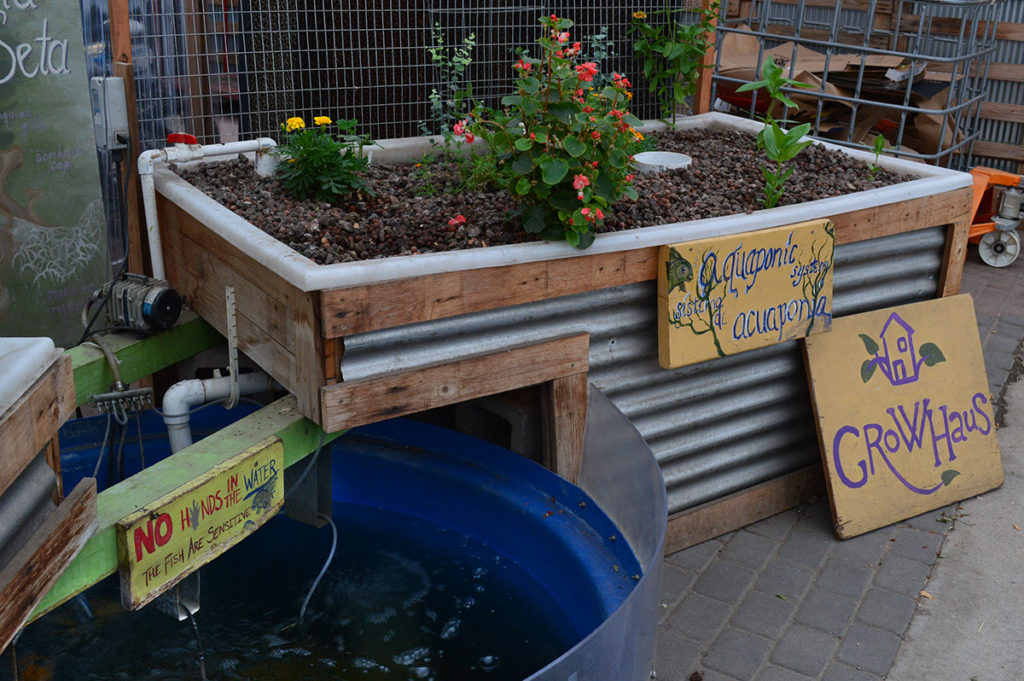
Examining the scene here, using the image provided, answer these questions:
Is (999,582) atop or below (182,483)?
below

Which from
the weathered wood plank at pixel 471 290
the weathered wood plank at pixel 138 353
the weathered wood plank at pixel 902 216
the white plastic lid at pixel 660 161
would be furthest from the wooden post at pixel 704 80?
the weathered wood plank at pixel 138 353

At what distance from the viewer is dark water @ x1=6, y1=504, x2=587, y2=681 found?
2.96 meters

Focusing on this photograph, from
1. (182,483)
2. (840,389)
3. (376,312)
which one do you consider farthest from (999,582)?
(182,483)

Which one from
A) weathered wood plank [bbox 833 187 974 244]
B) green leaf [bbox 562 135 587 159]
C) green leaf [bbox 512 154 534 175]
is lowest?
weathered wood plank [bbox 833 187 974 244]

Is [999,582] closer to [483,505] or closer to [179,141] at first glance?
[483,505]

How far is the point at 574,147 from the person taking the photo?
2.95 metres

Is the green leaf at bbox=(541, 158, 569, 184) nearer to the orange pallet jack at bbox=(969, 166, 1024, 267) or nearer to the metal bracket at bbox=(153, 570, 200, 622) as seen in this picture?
the metal bracket at bbox=(153, 570, 200, 622)

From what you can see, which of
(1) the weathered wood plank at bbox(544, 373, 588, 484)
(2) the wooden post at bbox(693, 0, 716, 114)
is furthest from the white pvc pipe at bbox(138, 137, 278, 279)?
(2) the wooden post at bbox(693, 0, 716, 114)

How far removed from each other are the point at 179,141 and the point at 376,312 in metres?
1.45

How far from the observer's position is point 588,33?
495 centimetres

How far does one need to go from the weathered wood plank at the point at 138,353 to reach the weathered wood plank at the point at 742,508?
6.00 feet

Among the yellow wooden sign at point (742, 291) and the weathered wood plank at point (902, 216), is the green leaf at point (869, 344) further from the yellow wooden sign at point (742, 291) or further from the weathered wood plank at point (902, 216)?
the weathered wood plank at point (902, 216)

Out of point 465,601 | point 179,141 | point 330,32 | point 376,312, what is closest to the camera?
point 376,312

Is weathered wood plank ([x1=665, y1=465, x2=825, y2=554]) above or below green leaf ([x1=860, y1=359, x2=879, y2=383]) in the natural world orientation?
below
